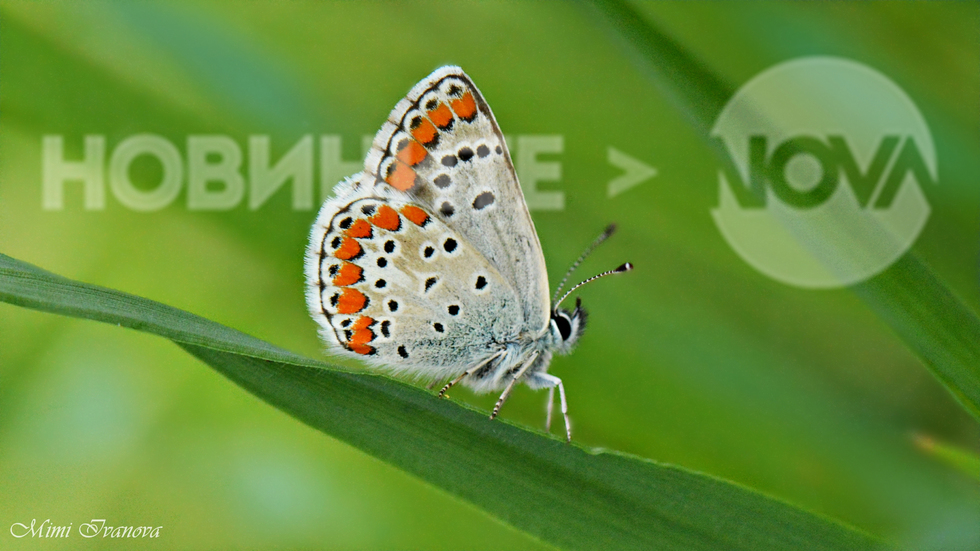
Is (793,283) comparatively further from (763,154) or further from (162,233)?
(162,233)

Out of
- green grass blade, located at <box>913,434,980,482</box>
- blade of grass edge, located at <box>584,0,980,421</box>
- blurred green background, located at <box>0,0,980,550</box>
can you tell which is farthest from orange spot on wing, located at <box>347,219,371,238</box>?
green grass blade, located at <box>913,434,980,482</box>

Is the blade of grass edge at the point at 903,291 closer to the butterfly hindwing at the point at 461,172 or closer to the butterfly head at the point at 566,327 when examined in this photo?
the butterfly hindwing at the point at 461,172

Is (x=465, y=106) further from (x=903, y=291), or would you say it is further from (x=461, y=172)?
(x=903, y=291)

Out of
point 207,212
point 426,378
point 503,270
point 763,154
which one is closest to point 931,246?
point 763,154

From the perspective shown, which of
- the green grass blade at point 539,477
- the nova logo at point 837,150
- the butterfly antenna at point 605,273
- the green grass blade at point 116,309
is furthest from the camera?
the nova logo at point 837,150

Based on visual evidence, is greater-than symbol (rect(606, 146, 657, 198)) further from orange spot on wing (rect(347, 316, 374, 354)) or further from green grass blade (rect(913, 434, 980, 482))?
green grass blade (rect(913, 434, 980, 482))

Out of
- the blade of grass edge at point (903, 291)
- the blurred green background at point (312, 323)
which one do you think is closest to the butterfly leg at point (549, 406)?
the blurred green background at point (312, 323)

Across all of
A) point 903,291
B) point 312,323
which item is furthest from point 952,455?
point 312,323
